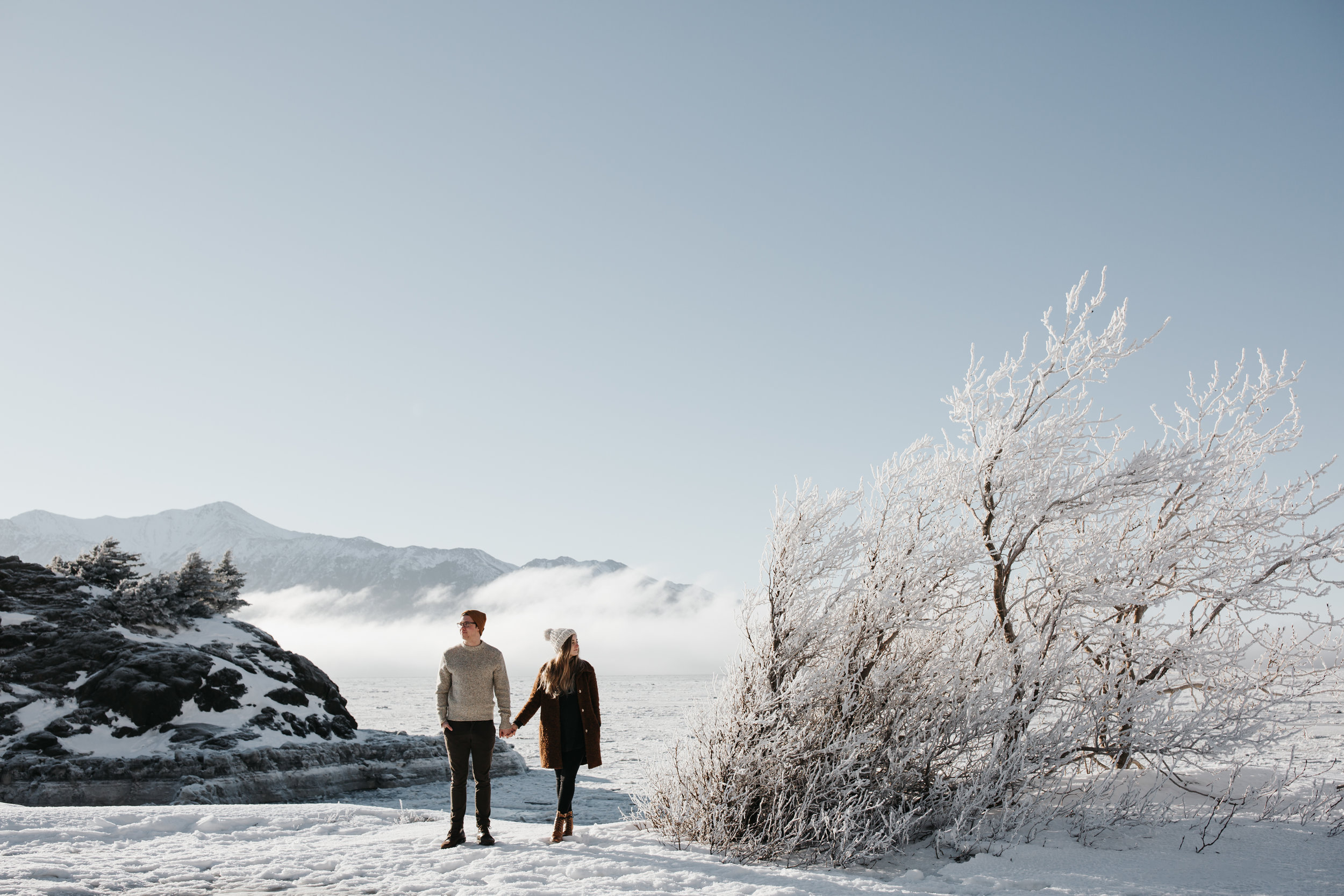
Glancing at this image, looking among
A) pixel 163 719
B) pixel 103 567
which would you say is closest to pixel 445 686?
pixel 163 719

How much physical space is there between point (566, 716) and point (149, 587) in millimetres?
13871

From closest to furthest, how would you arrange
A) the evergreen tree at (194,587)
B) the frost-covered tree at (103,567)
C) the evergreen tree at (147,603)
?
the evergreen tree at (147,603) → the frost-covered tree at (103,567) → the evergreen tree at (194,587)

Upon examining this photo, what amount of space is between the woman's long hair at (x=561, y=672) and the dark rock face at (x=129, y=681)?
9211 mm

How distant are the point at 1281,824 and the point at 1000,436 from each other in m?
3.91

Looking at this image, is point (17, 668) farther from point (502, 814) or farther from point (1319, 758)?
point (1319, 758)

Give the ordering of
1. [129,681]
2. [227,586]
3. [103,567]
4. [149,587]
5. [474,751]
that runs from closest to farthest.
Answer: [474,751] < [129,681] < [149,587] < [103,567] < [227,586]

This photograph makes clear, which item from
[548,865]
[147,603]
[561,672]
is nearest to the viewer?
[548,865]

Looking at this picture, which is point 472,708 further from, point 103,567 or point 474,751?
point 103,567

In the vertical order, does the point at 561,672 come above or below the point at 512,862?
above

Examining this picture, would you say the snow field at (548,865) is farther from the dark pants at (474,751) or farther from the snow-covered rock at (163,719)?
the snow-covered rock at (163,719)

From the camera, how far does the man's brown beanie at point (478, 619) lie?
6.21 m

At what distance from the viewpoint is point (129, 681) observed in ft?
43.8

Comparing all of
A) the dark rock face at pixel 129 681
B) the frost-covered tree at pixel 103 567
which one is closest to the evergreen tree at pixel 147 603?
the dark rock face at pixel 129 681

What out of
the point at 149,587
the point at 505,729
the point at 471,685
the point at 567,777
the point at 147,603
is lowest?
the point at 567,777
